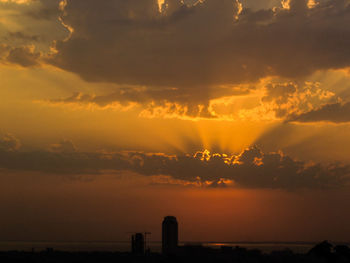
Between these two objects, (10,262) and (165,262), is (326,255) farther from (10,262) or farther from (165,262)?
(10,262)

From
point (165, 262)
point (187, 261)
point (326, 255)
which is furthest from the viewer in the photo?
point (187, 261)

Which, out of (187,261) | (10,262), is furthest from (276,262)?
(10,262)

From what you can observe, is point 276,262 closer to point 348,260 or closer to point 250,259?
point 250,259

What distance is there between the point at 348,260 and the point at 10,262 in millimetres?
131203

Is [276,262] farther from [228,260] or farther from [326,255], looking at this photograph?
[326,255]

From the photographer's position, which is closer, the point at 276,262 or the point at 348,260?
the point at 348,260

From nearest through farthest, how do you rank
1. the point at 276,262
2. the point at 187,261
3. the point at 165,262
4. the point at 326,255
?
the point at 326,255 → the point at 165,262 → the point at 276,262 → the point at 187,261

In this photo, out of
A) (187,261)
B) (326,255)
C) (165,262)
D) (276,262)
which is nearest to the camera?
(326,255)

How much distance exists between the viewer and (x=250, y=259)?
199 m

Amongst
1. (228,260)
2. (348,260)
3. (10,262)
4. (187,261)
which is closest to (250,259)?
(228,260)

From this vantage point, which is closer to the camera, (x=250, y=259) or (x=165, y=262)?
(x=165, y=262)

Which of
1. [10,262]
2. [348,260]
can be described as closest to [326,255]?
[348,260]

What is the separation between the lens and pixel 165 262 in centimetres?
15762

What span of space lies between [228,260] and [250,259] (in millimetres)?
10030
